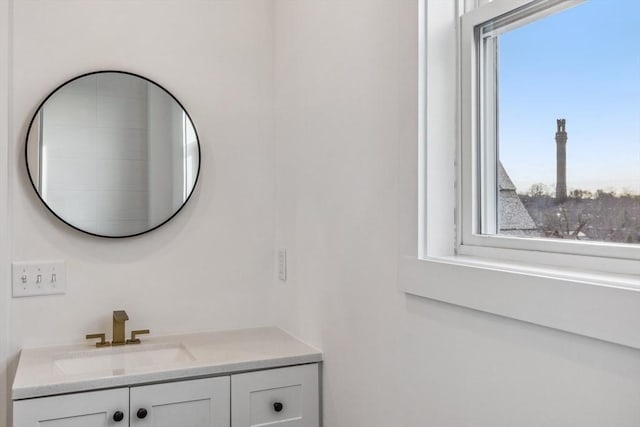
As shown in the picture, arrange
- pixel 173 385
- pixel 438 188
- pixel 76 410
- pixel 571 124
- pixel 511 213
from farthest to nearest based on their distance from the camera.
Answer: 1. pixel 173 385
2. pixel 76 410
3. pixel 438 188
4. pixel 511 213
5. pixel 571 124

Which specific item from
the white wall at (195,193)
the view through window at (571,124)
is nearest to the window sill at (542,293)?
the view through window at (571,124)

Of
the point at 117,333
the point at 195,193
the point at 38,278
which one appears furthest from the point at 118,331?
the point at 195,193

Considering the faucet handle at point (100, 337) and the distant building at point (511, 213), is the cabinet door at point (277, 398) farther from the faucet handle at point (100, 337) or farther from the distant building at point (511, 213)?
the distant building at point (511, 213)

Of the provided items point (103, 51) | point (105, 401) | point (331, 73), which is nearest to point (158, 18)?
point (103, 51)

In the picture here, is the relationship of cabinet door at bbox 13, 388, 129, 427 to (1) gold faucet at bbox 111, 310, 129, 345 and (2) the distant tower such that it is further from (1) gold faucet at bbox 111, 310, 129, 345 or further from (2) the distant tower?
(2) the distant tower

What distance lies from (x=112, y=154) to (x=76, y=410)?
851mm

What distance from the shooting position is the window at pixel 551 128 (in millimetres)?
970

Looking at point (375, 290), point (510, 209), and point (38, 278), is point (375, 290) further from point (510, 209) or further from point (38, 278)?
point (38, 278)

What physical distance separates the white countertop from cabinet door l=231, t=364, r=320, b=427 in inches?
1.3

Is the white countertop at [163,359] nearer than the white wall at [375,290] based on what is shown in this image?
No

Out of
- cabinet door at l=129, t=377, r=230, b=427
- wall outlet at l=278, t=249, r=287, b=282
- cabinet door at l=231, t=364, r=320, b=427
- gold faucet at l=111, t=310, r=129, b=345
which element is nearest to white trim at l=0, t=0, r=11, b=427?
gold faucet at l=111, t=310, r=129, b=345

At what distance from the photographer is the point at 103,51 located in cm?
193

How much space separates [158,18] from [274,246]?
0.93 m

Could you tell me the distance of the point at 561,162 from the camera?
3.55 ft
